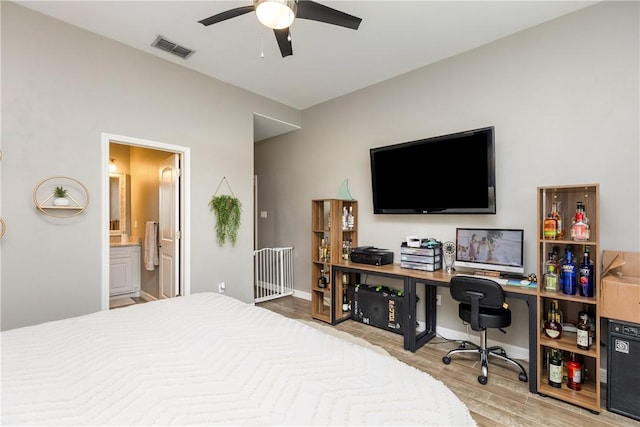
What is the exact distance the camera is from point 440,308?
10.7 ft

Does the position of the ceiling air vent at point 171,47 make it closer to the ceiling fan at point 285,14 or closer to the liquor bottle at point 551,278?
the ceiling fan at point 285,14

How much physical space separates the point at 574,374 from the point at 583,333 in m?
0.34

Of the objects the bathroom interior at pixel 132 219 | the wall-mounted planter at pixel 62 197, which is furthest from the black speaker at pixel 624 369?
the bathroom interior at pixel 132 219

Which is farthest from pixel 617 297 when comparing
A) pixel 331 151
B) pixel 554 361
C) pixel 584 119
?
pixel 331 151

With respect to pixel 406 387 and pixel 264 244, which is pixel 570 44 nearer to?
pixel 406 387

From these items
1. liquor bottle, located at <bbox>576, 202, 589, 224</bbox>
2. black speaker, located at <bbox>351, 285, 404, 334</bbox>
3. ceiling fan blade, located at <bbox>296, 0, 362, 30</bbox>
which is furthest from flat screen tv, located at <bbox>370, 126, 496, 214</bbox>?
ceiling fan blade, located at <bbox>296, 0, 362, 30</bbox>

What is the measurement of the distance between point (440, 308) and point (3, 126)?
4321mm

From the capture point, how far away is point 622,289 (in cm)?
192

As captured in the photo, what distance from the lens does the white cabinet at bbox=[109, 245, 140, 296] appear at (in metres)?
4.30

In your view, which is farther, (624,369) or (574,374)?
(574,374)

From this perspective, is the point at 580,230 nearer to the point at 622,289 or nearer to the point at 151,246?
the point at 622,289

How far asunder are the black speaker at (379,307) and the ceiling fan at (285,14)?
2.65 meters

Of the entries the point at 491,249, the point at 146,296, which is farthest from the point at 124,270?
the point at 491,249

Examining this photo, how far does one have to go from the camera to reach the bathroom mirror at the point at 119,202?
15.6ft
